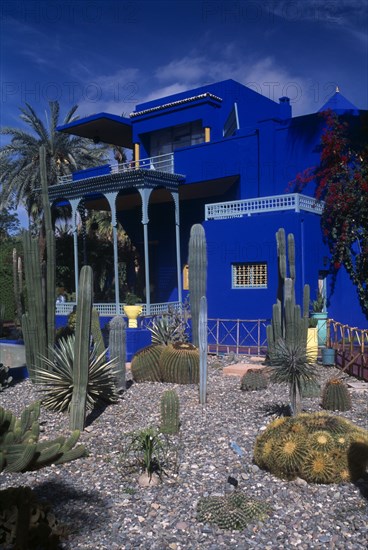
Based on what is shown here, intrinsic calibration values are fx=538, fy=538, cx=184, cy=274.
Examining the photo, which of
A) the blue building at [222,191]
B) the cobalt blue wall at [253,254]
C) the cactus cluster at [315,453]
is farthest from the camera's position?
the blue building at [222,191]

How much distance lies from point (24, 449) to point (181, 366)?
7.18 meters

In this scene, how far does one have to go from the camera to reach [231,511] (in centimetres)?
480

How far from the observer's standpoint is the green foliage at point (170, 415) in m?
7.18

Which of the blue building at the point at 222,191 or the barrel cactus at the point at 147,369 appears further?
the blue building at the point at 222,191

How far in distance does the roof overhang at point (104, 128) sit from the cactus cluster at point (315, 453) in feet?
52.7

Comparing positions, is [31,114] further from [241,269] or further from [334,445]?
[334,445]

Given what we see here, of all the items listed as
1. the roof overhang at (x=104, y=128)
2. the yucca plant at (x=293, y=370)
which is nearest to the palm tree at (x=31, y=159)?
the roof overhang at (x=104, y=128)

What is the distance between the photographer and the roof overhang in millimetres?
19859

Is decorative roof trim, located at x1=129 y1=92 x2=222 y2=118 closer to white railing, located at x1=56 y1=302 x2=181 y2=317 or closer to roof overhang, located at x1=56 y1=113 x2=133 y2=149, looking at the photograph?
roof overhang, located at x1=56 y1=113 x2=133 y2=149

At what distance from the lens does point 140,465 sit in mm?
5887

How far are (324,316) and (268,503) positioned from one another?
967cm

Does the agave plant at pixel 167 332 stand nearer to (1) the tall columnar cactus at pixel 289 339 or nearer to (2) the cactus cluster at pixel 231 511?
(1) the tall columnar cactus at pixel 289 339

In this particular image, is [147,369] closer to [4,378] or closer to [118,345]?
[118,345]

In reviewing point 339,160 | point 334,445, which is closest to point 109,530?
point 334,445
